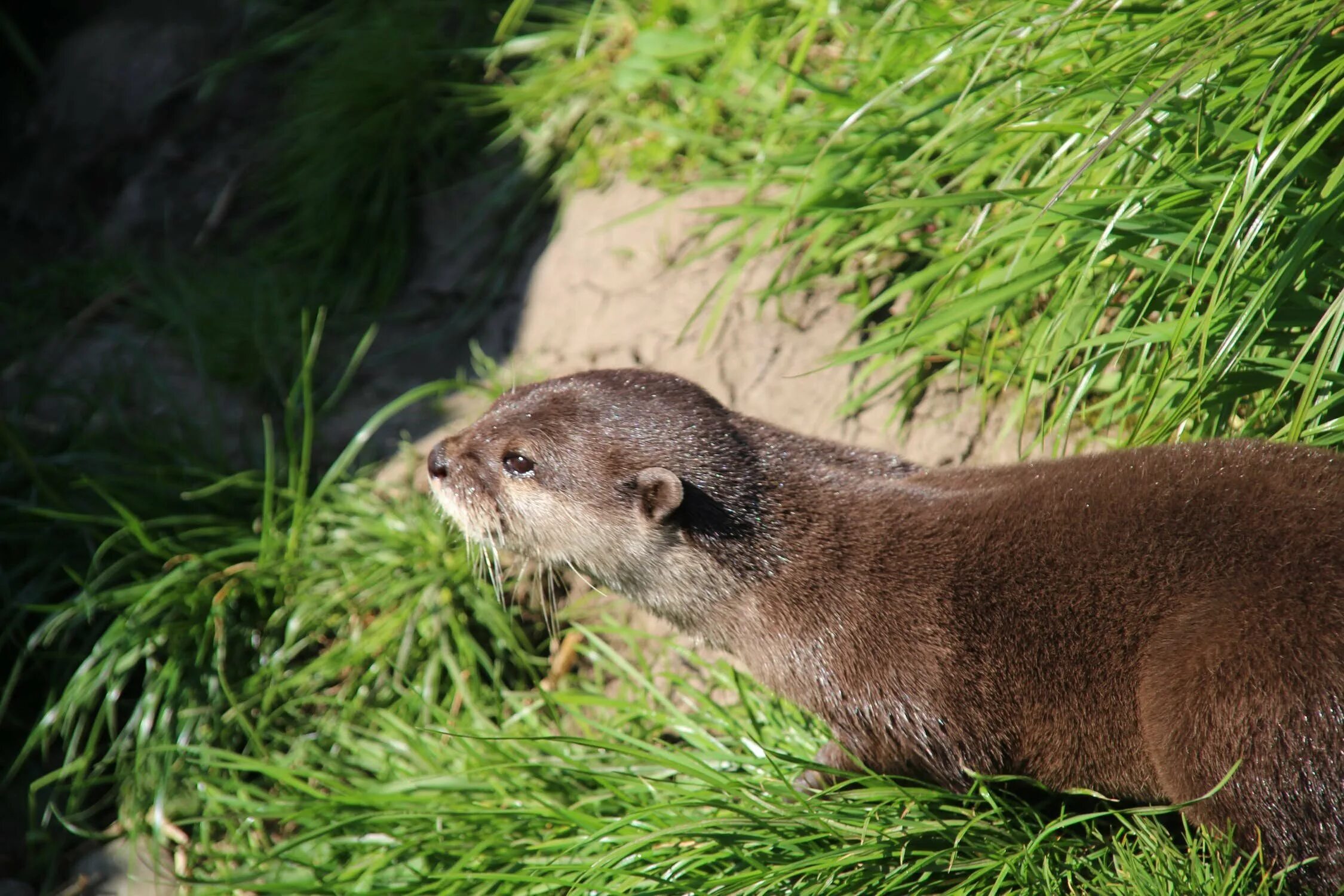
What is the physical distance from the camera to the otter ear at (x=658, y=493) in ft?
7.38

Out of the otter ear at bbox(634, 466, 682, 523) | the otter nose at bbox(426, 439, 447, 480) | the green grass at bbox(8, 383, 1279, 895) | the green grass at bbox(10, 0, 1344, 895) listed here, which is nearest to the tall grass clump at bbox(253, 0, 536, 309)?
the green grass at bbox(10, 0, 1344, 895)

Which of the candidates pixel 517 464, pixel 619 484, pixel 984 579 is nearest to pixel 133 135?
pixel 517 464

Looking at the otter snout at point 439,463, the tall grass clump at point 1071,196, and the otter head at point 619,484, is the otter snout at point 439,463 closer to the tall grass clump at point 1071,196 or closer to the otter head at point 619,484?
the otter head at point 619,484

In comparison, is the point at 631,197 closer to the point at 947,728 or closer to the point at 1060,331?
the point at 1060,331

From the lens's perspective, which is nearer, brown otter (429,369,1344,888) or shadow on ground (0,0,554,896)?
brown otter (429,369,1344,888)

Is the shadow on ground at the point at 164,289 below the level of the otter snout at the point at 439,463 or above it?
above

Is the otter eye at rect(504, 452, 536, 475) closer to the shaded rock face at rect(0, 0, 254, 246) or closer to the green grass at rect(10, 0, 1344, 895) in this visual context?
the green grass at rect(10, 0, 1344, 895)

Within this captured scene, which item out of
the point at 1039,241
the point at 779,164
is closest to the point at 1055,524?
the point at 1039,241

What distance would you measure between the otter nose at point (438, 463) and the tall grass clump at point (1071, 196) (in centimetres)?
96

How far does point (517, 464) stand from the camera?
8.22ft

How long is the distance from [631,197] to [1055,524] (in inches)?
88.5

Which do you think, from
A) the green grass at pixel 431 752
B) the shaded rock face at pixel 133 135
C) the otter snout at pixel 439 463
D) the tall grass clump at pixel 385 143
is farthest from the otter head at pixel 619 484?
the shaded rock face at pixel 133 135

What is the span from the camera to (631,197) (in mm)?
3848

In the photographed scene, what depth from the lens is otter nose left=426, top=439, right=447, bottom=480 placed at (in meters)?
2.58
